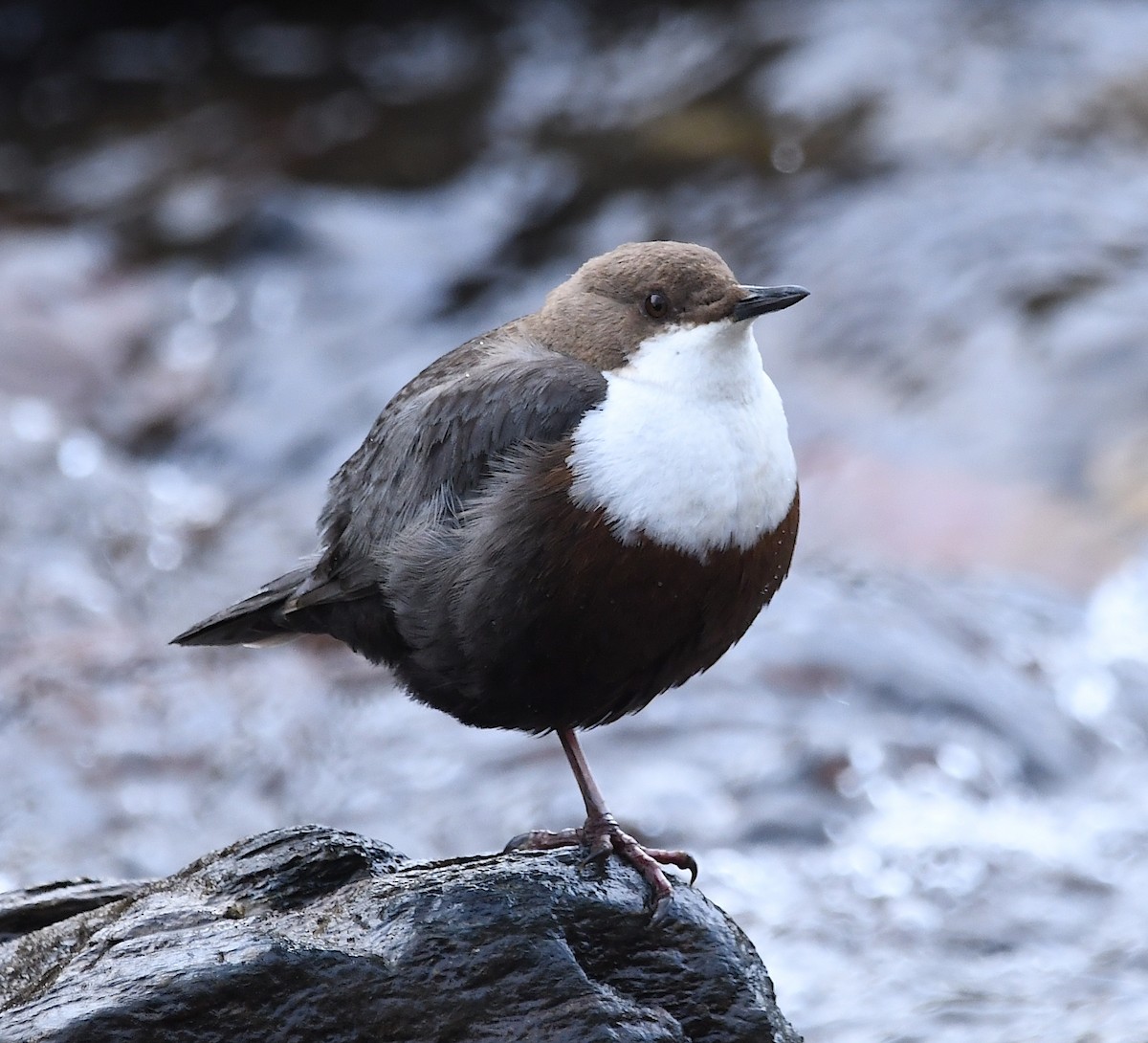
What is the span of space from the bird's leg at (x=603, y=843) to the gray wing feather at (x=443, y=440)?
0.64 meters

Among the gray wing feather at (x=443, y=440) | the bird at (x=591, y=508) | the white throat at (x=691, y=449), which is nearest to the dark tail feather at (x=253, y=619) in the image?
the gray wing feather at (x=443, y=440)

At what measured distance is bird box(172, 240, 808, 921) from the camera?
11.8ft

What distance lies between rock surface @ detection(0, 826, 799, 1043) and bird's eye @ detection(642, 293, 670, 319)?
122 cm

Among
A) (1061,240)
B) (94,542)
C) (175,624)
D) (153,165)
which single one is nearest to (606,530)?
(175,624)

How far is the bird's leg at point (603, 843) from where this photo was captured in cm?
373

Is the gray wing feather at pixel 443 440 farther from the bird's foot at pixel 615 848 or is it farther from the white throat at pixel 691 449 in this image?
the bird's foot at pixel 615 848

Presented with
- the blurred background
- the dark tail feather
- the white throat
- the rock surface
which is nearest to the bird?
the white throat

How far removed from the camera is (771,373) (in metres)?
8.59

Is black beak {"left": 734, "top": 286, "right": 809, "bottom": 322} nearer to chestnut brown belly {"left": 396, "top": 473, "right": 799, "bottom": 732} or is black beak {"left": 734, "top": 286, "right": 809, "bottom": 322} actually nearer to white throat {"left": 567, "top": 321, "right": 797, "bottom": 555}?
white throat {"left": 567, "top": 321, "right": 797, "bottom": 555}

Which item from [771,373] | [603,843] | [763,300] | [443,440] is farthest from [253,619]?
[771,373]

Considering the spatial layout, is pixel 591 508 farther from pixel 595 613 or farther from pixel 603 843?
pixel 603 843

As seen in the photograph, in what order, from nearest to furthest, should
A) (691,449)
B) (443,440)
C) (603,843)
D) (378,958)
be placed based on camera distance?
1. (378,958)
2. (691,449)
3. (603,843)
4. (443,440)

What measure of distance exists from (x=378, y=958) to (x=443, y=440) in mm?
1201

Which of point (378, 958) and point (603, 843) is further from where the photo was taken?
point (603, 843)
